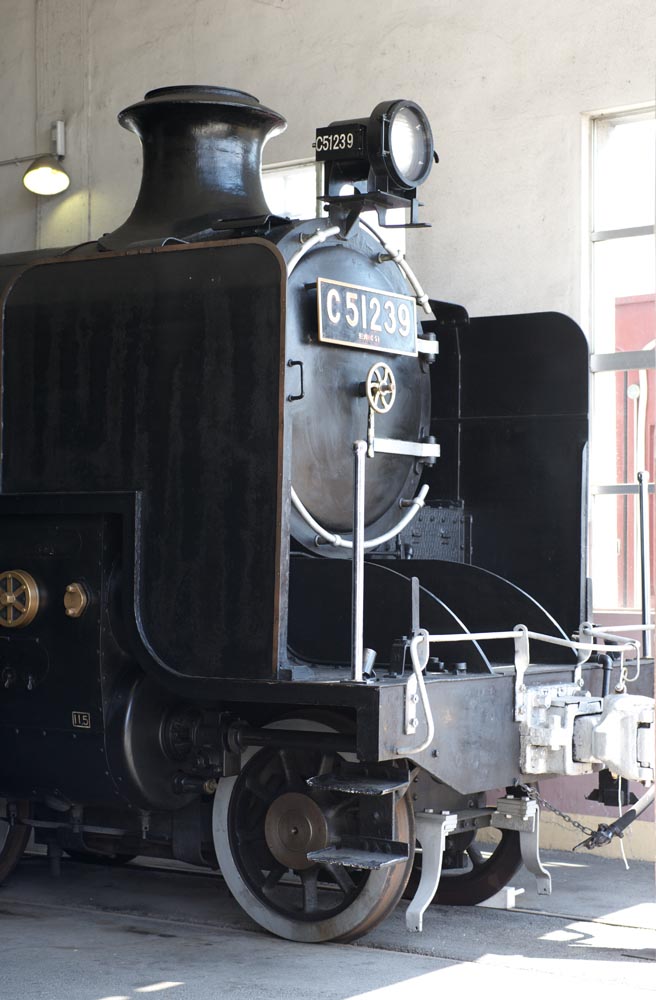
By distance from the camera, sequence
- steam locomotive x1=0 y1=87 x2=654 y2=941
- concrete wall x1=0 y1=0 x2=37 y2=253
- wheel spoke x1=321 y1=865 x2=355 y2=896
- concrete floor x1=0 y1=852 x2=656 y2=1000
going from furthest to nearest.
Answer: concrete wall x1=0 y1=0 x2=37 y2=253
wheel spoke x1=321 y1=865 x2=355 y2=896
steam locomotive x1=0 y1=87 x2=654 y2=941
concrete floor x1=0 y1=852 x2=656 y2=1000

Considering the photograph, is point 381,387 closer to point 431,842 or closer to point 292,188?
point 431,842

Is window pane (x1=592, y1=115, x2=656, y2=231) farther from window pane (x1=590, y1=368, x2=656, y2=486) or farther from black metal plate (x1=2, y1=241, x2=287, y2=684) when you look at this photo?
black metal plate (x1=2, y1=241, x2=287, y2=684)

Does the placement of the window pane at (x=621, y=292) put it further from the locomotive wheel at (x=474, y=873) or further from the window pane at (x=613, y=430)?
the locomotive wheel at (x=474, y=873)

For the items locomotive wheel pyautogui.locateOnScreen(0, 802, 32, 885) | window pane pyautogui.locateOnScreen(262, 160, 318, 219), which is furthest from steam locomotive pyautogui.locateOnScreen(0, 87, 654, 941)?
window pane pyautogui.locateOnScreen(262, 160, 318, 219)

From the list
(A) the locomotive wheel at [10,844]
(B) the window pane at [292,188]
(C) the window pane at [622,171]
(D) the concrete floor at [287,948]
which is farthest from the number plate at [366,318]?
(A) the locomotive wheel at [10,844]

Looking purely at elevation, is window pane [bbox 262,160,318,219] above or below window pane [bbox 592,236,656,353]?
above

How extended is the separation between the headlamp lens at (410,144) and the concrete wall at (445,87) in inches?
60.2

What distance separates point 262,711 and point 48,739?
0.79 metres

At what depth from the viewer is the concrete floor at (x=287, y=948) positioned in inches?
174

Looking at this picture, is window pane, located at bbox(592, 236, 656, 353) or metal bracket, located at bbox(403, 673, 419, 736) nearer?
metal bracket, located at bbox(403, 673, 419, 736)

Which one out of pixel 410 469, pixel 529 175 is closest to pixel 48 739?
pixel 410 469

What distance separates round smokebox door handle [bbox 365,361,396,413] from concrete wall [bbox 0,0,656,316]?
Answer: 5.26 ft

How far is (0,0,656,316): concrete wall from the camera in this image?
680 centimetres

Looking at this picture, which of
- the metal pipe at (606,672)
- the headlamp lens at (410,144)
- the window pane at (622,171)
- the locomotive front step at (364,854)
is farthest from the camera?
the window pane at (622,171)
